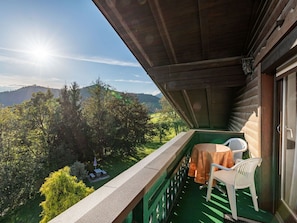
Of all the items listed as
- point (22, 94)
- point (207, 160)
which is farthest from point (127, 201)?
point (22, 94)

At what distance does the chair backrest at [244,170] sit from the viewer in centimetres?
205

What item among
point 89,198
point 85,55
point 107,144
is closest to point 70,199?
point 89,198

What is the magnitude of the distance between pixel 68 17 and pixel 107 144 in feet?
41.7

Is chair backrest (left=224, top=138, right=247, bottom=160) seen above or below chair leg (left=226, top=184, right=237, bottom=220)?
above

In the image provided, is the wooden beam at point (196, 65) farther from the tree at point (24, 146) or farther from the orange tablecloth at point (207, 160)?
the tree at point (24, 146)

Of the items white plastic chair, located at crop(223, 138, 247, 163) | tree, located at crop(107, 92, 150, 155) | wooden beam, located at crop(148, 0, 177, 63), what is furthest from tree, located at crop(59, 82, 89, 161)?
white plastic chair, located at crop(223, 138, 247, 163)

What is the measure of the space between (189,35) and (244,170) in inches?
81.5

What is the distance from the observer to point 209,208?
2252mm

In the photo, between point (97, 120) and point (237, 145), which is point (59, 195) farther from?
point (97, 120)

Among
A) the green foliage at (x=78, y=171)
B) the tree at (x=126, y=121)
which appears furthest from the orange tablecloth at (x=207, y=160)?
the tree at (x=126, y=121)

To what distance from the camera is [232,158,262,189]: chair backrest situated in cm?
205

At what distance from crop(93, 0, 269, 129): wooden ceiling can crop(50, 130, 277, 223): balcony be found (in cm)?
174

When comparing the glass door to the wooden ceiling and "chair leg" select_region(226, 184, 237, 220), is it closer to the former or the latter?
"chair leg" select_region(226, 184, 237, 220)

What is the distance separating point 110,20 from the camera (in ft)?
8.10
